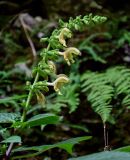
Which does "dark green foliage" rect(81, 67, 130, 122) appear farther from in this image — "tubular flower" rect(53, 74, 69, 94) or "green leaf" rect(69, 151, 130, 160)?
"green leaf" rect(69, 151, 130, 160)

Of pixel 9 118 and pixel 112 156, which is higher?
pixel 9 118

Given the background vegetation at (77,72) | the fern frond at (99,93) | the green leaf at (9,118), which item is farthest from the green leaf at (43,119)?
the fern frond at (99,93)

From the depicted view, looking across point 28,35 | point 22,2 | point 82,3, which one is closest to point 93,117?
point 28,35

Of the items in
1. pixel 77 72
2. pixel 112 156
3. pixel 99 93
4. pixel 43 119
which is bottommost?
pixel 112 156

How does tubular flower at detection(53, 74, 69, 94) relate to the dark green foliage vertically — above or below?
below

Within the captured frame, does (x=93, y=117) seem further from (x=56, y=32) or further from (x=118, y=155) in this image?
(x=118, y=155)

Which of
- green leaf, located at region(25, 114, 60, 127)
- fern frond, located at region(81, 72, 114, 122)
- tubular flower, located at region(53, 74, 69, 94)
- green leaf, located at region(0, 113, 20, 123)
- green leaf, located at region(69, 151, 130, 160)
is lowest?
green leaf, located at region(69, 151, 130, 160)

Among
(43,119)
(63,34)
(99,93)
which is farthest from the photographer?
(99,93)

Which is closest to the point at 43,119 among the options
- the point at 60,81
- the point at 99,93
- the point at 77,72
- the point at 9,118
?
the point at 9,118

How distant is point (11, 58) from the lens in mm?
3412

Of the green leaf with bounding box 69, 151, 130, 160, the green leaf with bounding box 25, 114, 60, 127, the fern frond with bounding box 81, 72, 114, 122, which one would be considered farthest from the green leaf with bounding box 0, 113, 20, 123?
the fern frond with bounding box 81, 72, 114, 122

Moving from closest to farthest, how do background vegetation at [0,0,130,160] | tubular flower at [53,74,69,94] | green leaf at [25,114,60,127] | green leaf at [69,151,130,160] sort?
green leaf at [69,151,130,160]
green leaf at [25,114,60,127]
tubular flower at [53,74,69,94]
background vegetation at [0,0,130,160]

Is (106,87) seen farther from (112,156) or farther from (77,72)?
(112,156)

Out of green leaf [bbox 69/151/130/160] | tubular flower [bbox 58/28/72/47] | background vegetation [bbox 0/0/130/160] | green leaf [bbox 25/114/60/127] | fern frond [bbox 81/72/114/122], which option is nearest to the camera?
green leaf [bbox 69/151/130/160]
